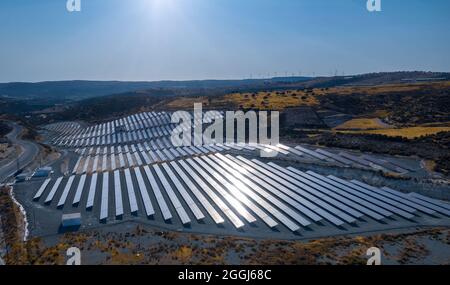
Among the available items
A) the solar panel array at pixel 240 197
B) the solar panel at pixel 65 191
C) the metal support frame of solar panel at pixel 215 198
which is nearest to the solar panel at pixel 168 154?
the metal support frame of solar panel at pixel 215 198

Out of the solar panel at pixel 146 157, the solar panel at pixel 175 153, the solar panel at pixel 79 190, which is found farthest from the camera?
the solar panel at pixel 175 153

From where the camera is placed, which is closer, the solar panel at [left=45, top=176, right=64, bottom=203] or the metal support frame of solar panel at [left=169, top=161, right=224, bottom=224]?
the metal support frame of solar panel at [left=169, top=161, right=224, bottom=224]

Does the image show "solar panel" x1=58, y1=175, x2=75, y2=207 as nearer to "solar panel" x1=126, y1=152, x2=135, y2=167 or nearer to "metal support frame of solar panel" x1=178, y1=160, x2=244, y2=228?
"solar panel" x1=126, y1=152, x2=135, y2=167

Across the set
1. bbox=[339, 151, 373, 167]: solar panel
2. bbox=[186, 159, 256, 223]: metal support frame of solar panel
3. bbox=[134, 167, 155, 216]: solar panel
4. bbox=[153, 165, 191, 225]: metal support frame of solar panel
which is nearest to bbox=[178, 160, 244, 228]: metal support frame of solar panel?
bbox=[186, 159, 256, 223]: metal support frame of solar panel

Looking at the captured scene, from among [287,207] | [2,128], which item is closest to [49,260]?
[287,207]

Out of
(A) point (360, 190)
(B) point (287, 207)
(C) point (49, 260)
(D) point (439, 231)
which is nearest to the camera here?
(C) point (49, 260)

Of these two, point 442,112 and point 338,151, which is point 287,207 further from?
point 442,112

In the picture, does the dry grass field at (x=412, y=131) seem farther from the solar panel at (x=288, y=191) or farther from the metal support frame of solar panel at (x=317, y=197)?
the metal support frame of solar panel at (x=317, y=197)
